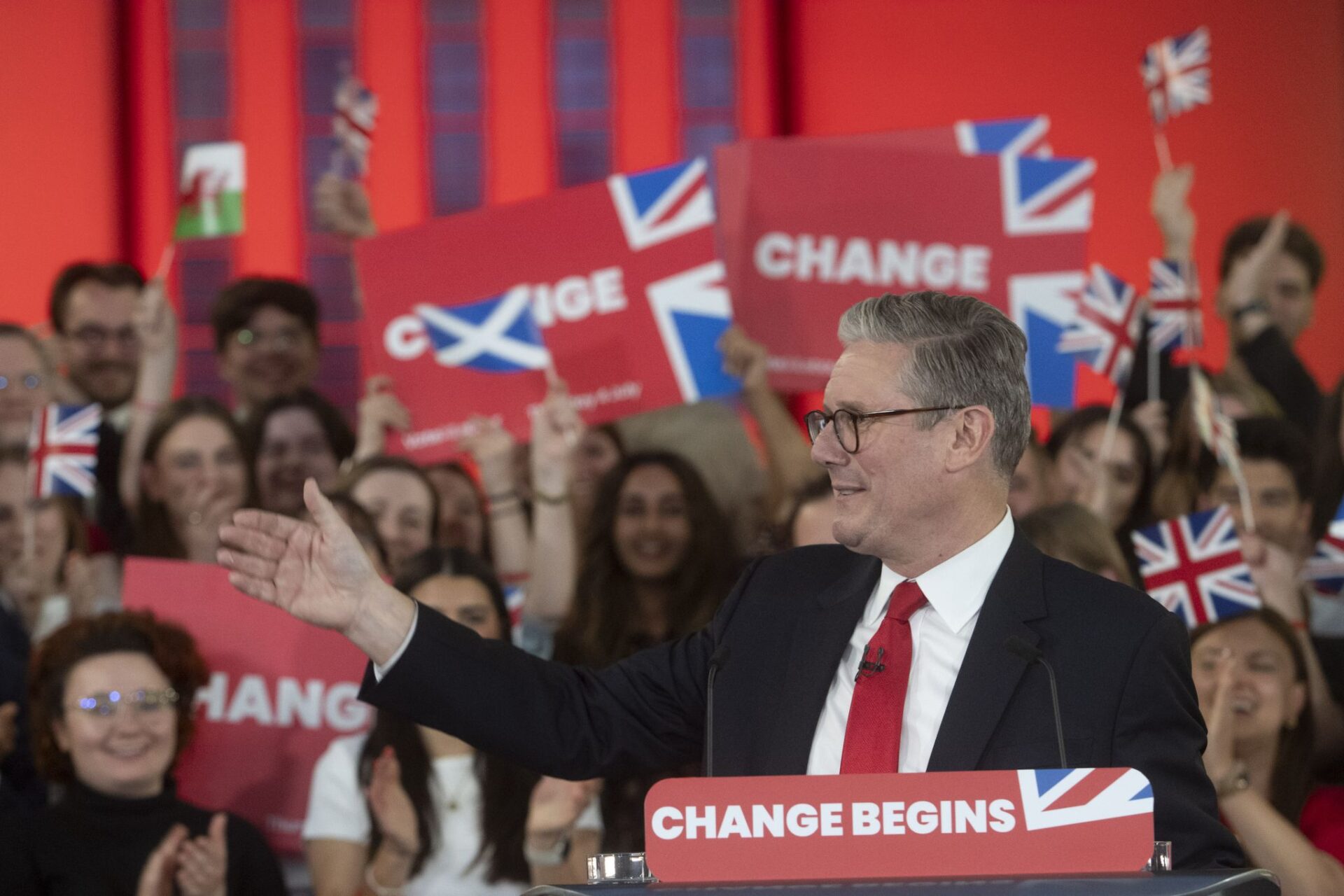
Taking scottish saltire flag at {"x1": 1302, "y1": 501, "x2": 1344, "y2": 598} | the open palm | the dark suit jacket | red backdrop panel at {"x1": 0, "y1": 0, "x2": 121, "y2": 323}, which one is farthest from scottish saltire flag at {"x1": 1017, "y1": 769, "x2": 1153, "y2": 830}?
red backdrop panel at {"x1": 0, "y1": 0, "x2": 121, "y2": 323}

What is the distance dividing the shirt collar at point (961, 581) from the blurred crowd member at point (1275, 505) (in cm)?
233

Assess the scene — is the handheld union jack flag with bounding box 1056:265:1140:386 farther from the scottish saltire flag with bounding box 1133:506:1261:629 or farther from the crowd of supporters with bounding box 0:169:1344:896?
the scottish saltire flag with bounding box 1133:506:1261:629

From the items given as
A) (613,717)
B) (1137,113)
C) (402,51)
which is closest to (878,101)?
(1137,113)

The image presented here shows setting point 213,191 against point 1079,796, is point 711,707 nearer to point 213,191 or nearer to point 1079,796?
point 1079,796

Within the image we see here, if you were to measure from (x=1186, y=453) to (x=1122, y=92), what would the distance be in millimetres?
2519

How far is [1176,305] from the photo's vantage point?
434 cm

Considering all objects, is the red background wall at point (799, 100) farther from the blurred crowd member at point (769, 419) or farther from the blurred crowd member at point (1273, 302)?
the blurred crowd member at point (769, 419)

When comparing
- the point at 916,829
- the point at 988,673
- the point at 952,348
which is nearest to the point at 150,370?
the point at 952,348

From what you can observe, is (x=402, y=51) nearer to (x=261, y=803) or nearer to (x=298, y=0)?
(x=298, y=0)

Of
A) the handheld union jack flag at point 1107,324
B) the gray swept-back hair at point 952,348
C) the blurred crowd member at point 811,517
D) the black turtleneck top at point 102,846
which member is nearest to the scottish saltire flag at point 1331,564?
the handheld union jack flag at point 1107,324

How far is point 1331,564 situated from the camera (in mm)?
3600

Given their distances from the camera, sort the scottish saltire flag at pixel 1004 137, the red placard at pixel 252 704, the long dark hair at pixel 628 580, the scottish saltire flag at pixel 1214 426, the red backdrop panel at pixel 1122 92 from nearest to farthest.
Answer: the red placard at pixel 252 704, the long dark hair at pixel 628 580, the scottish saltire flag at pixel 1214 426, the scottish saltire flag at pixel 1004 137, the red backdrop panel at pixel 1122 92

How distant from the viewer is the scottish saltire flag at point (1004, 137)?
4594mm

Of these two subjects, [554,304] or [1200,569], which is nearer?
[1200,569]
